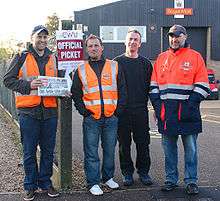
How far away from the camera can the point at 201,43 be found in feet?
113

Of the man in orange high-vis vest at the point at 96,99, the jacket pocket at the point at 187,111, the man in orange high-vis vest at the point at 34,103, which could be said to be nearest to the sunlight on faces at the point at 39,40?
the man in orange high-vis vest at the point at 34,103

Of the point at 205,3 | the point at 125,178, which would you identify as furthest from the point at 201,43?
the point at 125,178

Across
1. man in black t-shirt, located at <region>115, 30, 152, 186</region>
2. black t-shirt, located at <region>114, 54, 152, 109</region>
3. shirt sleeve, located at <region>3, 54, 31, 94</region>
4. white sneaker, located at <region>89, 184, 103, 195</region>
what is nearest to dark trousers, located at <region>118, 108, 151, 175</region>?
man in black t-shirt, located at <region>115, 30, 152, 186</region>

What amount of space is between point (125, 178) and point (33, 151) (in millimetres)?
1486

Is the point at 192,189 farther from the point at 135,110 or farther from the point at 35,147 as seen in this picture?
the point at 35,147

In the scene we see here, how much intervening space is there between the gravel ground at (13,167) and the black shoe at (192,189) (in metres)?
1.45

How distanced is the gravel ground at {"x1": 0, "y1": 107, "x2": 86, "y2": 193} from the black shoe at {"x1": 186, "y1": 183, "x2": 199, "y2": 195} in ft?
4.76

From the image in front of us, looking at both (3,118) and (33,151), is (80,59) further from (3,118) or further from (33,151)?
(3,118)

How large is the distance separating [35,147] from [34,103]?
59 cm

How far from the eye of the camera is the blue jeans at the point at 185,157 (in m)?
6.36

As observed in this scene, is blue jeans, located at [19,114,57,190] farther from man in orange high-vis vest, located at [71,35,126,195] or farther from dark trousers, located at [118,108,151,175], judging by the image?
dark trousers, located at [118,108,151,175]

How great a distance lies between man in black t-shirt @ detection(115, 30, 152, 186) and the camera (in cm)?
663

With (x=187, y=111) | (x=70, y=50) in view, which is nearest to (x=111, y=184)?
(x=187, y=111)

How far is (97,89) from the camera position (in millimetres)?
6246
